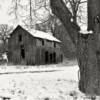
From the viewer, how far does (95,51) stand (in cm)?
691

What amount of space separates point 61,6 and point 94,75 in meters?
3.32

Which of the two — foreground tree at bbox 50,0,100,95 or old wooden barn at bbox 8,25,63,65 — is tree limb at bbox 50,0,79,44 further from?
old wooden barn at bbox 8,25,63,65

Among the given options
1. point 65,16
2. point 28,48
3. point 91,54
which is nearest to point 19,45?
point 28,48

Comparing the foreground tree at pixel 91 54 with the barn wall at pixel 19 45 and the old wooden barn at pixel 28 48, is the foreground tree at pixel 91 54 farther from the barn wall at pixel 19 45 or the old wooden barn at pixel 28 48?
the barn wall at pixel 19 45

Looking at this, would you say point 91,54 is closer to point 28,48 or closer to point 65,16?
point 65,16

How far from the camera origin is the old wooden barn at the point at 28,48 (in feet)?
103

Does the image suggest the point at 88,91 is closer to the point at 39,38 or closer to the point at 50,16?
the point at 50,16

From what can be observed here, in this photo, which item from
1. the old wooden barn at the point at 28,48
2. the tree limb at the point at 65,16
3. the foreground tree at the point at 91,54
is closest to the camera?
the foreground tree at the point at 91,54

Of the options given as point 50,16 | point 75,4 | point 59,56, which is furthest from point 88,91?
point 59,56

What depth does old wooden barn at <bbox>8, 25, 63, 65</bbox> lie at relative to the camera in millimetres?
31250

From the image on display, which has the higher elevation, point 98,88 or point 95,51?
point 95,51

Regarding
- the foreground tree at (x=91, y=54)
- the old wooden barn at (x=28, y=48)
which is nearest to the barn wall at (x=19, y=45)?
the old wooden barn at (x=28, y=48)

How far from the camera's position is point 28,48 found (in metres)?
31.6

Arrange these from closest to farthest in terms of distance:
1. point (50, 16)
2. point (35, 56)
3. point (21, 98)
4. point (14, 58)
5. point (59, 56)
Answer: point (21, 98) → point (50, 16) → point (35, 56) → point (14, 58) → point (59, 56)
